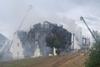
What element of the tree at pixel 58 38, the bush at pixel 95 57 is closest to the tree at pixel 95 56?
the bush at pixel 95 57

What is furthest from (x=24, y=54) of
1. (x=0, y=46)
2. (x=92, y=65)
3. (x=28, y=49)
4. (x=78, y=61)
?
(x=92, y=65)

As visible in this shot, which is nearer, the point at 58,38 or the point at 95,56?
the point at 95,56

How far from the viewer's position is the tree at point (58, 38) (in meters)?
75.4

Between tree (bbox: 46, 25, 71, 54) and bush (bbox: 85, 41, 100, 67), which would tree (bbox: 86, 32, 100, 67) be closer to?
bush (bbox: 85, 41, 100, 67)

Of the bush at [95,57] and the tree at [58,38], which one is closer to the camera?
the bush at [95,57]

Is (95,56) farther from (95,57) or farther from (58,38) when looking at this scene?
(58,38)

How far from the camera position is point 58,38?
78.0 m

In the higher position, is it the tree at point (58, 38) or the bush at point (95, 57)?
the tree at point (58, 38)

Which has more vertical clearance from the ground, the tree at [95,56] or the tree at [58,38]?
the tree at [58,38]

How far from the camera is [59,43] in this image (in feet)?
249

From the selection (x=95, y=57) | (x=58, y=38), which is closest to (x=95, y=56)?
(x=95, y=57)

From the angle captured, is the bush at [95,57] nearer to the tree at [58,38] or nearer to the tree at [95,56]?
the tree at [95,56]

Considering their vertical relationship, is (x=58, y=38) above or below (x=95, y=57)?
above

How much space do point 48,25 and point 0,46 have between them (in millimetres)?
13959
